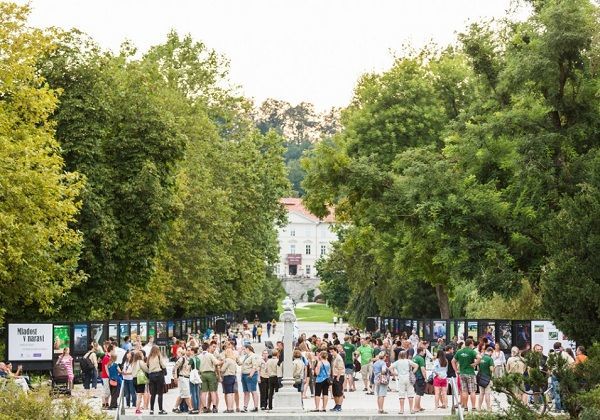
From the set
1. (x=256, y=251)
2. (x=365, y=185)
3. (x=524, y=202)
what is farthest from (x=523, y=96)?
(x=256, y=251)

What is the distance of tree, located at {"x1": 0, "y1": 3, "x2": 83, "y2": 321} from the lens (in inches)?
1423

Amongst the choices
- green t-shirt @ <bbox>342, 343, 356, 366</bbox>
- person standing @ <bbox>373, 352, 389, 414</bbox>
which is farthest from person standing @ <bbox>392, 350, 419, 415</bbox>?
green t-shirt @ <bbox>342, 343, 356, 366</bbox>

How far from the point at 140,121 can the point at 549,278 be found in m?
26.0

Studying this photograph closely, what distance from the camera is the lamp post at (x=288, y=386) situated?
33.8 meters

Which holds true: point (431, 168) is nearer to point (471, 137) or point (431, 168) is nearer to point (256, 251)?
point (471, 137)

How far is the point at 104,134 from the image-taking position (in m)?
47.5

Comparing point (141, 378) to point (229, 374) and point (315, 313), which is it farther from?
point (315, 313)

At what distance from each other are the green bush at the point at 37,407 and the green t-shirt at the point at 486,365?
12141 mm

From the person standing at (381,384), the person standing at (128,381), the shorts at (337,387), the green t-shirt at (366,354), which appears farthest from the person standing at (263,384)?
the green t-shirt at (366,354)

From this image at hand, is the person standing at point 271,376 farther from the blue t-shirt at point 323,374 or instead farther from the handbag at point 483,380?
the handbag at point 483,380

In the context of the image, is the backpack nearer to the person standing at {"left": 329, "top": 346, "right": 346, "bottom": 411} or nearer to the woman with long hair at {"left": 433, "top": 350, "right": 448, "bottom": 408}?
the person standing at {"left": 329, "top": 346, "right": 346, "bottom": 411}

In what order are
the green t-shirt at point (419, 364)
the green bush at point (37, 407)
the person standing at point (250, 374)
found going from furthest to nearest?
the person standing at point (250, 374)
the green t-shirt at point (419, 364)
the green bush at point (37, 407)

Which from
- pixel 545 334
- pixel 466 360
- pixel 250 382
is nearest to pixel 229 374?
pixel 250 382

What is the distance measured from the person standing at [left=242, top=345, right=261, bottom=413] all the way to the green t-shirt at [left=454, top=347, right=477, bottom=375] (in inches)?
206
